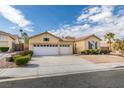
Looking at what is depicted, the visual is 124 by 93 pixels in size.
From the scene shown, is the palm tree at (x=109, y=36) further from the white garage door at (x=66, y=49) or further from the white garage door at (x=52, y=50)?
the white garage door at (x=52, y=50)

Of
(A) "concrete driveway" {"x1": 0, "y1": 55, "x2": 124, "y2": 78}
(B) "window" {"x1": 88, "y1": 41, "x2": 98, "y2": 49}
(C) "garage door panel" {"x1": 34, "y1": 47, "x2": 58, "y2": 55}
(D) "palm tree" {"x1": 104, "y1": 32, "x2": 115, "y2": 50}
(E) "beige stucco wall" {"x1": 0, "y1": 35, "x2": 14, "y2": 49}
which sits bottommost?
(A) "concrete driveway" {"x1": 0, "y1": 55, "x2": 124, "y2": 78}

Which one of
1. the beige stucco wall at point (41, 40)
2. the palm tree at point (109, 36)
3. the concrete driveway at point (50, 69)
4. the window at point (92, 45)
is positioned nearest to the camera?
the concrete driveway at point (50, 69)

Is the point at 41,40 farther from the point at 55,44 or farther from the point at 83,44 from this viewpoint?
the point at 83,44

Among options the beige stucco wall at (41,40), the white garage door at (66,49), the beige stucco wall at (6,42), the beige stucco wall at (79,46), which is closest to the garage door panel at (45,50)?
the beige stucco wall at (41,40)

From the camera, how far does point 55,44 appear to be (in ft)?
92.3

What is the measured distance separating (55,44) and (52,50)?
1.22 m

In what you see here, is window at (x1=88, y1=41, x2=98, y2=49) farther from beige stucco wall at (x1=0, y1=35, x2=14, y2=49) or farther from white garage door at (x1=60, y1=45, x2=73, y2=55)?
beige stucco wall at (x1=0, y1=35, x2=14, y2=49)

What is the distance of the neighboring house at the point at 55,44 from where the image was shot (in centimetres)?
2703

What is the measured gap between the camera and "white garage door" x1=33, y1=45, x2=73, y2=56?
26964mm

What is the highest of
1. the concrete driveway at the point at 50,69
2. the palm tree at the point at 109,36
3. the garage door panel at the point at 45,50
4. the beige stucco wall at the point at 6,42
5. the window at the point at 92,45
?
the palm tree at the point at 109,36

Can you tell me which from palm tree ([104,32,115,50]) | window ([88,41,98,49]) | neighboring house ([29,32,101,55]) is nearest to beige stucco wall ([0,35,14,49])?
neighboring house ([29,32,101,55])
